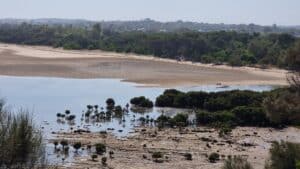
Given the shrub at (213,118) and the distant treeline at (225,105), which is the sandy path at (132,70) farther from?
the shrub at (213,118)

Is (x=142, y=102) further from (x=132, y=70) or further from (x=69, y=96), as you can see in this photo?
(x=132, y=70)

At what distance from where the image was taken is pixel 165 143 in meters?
32.1

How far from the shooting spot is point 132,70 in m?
73.7

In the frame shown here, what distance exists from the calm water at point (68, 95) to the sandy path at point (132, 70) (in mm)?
4012

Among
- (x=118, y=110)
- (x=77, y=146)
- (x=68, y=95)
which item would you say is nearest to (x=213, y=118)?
(x=118, y=110)

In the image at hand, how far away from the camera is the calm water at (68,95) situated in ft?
127

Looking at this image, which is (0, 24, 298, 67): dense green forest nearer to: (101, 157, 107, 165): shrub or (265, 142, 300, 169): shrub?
(101, 157, 107, 165): shrub

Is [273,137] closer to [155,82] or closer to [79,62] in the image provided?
[155,82]

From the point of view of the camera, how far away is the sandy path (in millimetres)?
65312

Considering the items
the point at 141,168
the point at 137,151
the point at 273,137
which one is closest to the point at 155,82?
the point at 273,137

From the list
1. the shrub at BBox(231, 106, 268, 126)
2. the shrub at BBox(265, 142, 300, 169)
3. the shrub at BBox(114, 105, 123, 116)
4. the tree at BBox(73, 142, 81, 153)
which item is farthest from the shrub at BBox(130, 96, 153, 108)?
the shrub at BBox(265, 142, 300, 169)

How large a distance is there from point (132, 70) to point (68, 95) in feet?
74.0

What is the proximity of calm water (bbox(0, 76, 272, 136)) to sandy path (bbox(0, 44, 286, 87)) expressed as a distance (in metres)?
4.01

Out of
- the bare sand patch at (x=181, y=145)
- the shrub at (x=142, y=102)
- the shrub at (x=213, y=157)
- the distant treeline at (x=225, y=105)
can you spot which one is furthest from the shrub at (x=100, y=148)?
the shrub at (x=142, y=102)
